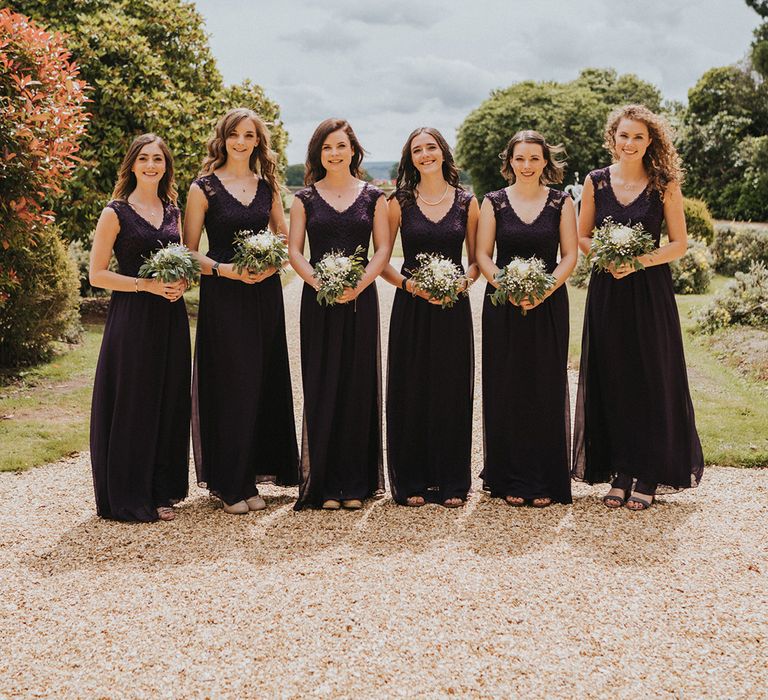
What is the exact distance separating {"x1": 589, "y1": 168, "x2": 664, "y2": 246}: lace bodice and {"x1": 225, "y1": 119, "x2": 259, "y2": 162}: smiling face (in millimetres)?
2488

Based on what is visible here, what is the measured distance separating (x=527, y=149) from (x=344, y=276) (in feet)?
5.25

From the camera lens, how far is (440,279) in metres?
5.55

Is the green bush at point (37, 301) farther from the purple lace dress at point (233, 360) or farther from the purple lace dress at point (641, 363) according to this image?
the purple lace dress at point (641, 363)

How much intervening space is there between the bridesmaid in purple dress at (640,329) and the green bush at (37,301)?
7254 millimetres

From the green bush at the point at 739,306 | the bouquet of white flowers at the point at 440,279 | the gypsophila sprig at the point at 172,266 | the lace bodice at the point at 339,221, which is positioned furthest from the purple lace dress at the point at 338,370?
the green bush at the point at 739,306

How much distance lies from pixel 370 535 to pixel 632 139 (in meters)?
3.32

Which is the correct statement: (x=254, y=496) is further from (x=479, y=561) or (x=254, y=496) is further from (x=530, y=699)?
(x=530, y=699)

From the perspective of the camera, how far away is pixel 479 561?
495 centimetres

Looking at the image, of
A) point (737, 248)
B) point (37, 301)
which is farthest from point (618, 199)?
point (737, 248)

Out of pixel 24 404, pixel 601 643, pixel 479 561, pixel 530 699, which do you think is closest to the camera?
pixel 530 699

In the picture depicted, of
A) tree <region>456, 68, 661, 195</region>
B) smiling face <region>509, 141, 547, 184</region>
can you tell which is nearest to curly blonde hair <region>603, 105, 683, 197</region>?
smiling face <region>509, 141, 547, 184</region>

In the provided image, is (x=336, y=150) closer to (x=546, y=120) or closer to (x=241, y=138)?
(x=241, y=138)

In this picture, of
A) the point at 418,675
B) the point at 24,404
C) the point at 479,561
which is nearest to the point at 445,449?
the point at 479,561

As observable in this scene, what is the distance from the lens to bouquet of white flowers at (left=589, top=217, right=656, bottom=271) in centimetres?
554
